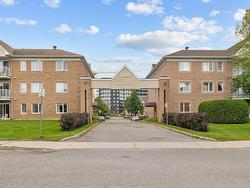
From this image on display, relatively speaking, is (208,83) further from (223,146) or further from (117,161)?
(117,161)

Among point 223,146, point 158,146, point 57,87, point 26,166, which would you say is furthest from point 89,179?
point 57,87

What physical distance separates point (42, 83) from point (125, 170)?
48177 mm

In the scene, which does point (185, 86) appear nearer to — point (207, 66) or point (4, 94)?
point (207, 66)

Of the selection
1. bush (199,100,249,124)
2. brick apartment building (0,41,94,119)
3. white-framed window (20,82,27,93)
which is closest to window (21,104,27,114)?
brick apartment building (0,41,94,119)

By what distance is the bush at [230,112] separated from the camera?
42594 mm

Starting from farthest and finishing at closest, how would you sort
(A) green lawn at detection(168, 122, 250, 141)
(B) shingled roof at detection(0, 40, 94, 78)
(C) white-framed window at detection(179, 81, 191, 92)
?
(C) white-framed window at detection(179, 81, 191, 92) < (B) shingled roof at detection(0, 40, 94, 78) < (A) green lawn at detection(168, 122, 250, 141)

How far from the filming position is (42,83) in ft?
187

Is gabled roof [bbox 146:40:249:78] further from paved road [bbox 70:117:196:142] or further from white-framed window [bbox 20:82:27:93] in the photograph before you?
paved road [bbox 70:117:196:142]

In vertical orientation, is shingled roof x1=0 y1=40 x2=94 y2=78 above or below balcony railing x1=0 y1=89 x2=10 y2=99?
above

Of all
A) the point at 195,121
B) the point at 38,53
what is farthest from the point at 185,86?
the point at 195,121

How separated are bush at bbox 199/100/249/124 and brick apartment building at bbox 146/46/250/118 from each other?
15.4 meters

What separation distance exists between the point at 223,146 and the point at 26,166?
9.91 m

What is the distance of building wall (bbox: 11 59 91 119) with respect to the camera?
5675 cm

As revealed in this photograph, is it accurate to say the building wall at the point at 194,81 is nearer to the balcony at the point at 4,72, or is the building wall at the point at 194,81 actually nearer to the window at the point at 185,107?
the window at the point at 185,107
